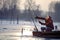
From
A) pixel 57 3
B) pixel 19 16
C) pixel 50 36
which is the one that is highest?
pixel 57 3

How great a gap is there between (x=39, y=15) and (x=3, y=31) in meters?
0.43

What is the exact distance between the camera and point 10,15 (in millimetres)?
1866

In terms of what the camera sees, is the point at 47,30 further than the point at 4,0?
No

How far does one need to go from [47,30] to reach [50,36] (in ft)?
0.23

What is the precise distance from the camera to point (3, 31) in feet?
5.87

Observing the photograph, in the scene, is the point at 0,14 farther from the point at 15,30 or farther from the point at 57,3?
the point at 57,3

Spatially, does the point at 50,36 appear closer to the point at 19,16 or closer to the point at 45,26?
the point at 45,26

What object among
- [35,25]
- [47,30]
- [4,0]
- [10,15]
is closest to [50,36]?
[47,30]

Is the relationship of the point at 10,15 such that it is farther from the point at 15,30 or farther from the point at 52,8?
the point at 52,8

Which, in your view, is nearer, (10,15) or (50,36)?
Result: (50,36)

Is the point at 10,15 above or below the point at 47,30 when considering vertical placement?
above

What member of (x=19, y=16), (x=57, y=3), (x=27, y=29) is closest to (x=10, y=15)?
(x=19, y=16)

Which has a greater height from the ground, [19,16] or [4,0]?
[4,0]

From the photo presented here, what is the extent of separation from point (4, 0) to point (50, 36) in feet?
2.10
